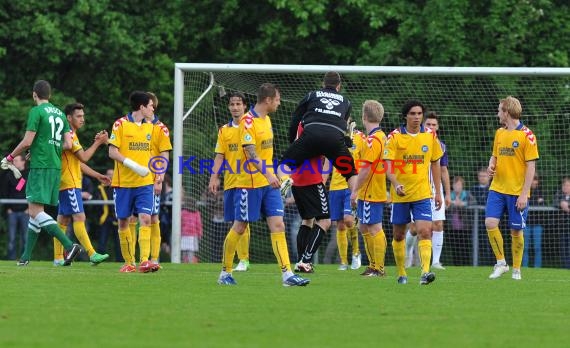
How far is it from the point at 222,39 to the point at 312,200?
46.4ft

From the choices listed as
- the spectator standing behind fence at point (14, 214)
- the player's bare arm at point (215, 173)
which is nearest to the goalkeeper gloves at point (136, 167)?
the player's bare arm at point (215, 173)

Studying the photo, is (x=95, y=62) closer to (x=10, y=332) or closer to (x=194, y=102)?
(x=194, y=102)

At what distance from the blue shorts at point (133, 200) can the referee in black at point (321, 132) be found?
2100 millimetres

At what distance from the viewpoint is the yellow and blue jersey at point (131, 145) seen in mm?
14383

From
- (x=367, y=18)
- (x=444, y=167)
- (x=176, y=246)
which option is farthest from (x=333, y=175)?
(x=367, y=18)

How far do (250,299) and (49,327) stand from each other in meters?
2.59

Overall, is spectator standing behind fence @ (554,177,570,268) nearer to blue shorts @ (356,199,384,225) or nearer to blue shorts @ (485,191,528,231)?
blue shorts @ (485,191,528,231)

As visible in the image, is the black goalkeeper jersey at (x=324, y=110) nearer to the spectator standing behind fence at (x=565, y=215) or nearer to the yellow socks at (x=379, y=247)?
the yellow socks at (x=379, y=247)

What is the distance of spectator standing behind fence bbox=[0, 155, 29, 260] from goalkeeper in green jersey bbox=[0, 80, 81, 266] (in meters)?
7.35

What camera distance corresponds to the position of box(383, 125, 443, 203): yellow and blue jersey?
12.7m

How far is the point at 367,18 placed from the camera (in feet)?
82.2

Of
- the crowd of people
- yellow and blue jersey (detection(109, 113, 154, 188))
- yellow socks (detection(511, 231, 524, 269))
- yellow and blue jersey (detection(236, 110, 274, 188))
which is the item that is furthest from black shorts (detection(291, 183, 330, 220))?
yellow socks (detection(511, 231, 524, 269))

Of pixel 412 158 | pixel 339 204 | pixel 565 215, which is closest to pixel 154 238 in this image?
pixel 339 204

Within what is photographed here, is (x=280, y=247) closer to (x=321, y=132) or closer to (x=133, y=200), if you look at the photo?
(x=321, y=132)
